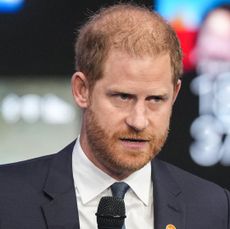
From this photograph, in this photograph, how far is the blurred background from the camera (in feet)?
11.7

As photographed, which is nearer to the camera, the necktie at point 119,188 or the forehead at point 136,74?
the forehead at point 136,74

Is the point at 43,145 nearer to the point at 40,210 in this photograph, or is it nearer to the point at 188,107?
the point at 188,107

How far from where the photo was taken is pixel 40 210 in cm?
208

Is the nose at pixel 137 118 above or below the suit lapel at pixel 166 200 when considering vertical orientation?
above

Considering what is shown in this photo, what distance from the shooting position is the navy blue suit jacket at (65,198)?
6.78ft

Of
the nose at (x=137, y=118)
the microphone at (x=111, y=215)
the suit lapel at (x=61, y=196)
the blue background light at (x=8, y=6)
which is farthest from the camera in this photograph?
the blue background light at (x=8, y=6)

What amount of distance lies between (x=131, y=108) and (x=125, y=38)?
6.7 inches

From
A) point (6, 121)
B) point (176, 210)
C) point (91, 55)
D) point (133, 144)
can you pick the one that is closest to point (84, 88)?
point (91, 55)

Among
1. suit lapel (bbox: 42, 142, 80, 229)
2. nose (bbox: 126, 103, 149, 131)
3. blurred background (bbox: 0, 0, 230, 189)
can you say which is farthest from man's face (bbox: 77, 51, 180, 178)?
blurred background (bbox: 0, 0, 230, 189)

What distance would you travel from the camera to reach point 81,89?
2129 mm

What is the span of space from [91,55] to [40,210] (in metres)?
0.39

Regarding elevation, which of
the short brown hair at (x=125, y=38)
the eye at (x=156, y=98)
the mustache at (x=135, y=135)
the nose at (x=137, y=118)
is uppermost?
the short brown hair at (x=125, y=38)

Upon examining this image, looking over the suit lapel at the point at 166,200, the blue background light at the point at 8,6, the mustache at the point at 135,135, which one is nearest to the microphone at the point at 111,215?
the mustache at the point at 135,135

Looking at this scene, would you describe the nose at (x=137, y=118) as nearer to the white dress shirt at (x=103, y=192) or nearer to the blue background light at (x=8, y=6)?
the white dress shirt at (x=103, y=192)
